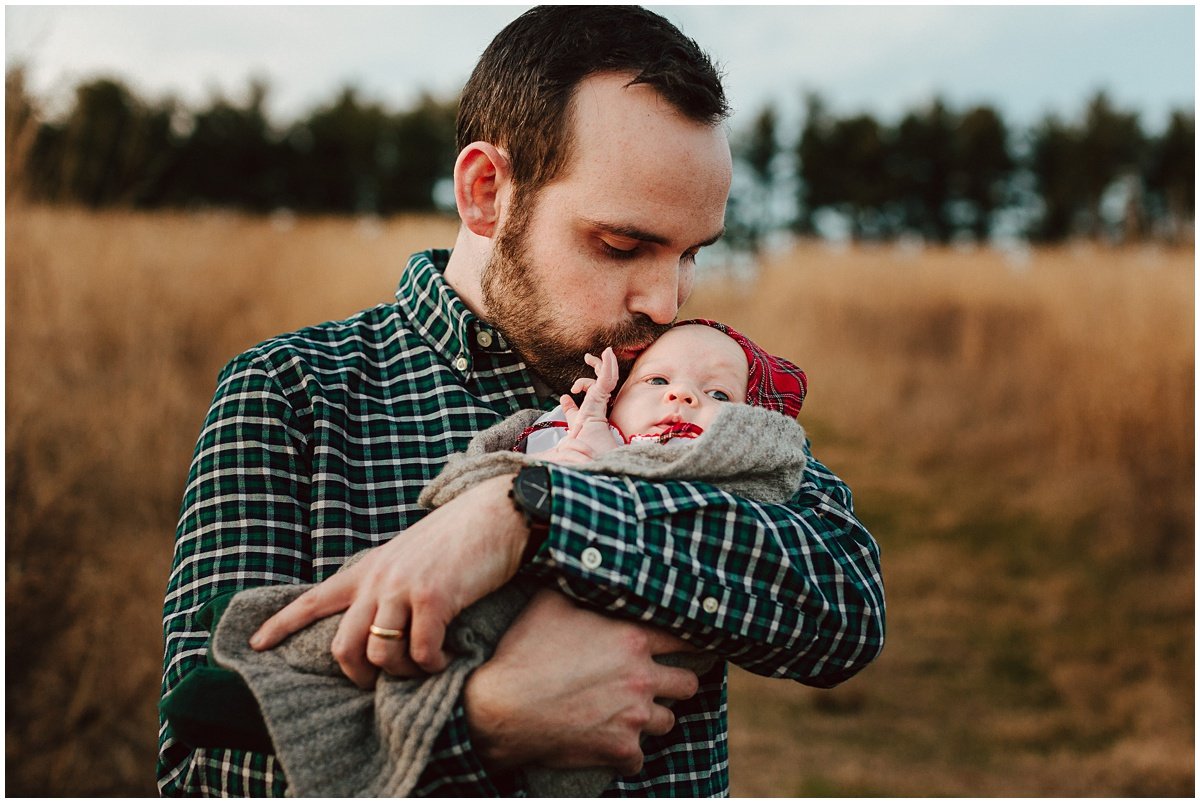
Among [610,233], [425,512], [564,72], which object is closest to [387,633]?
[425,512]

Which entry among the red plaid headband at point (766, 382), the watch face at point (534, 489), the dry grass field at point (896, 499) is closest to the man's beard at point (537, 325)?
the red plaid headband at point (766, 382)

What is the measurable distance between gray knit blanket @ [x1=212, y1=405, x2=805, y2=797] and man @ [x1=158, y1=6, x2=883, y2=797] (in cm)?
3

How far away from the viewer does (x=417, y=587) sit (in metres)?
1.18

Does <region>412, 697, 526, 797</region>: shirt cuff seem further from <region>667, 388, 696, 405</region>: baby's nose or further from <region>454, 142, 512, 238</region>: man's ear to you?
<region>454, 142, 512, 238</region>: man's ear

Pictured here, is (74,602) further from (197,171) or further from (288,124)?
(288,124)

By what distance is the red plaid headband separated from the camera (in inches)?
64.4

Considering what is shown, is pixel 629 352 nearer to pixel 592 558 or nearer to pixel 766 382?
pixel 766 382

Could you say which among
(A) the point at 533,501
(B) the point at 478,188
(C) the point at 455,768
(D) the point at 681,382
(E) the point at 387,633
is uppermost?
(B) the point at 478,188

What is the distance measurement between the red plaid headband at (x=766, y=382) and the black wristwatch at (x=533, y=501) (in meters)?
0.50

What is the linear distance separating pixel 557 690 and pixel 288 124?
995 cm

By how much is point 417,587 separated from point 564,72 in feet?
3.02

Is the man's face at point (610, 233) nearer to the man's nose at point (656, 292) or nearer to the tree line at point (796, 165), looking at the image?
the man's nose at point (656, 292)

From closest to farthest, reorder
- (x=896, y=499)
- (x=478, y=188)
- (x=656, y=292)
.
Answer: (x=656, y=292)
(x=478, y=188)
(x=896, y=499)

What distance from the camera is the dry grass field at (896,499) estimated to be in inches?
132
